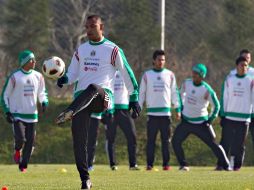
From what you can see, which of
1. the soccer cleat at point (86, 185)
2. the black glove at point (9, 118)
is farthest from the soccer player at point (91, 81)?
the black glove at point (9, 118)

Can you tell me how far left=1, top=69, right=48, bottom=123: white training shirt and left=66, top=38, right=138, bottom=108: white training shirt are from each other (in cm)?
717

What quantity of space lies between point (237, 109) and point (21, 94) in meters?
4.67

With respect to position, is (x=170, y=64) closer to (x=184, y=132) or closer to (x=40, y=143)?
(x=40, y=143)

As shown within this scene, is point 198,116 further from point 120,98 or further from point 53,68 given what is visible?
A: point 53,68

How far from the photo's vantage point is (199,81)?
22.1 meters

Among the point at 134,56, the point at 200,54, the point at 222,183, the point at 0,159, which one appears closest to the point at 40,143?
the point at 0,159

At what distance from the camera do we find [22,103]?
70.0 feet

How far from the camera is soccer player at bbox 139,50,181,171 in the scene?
72.9 feet

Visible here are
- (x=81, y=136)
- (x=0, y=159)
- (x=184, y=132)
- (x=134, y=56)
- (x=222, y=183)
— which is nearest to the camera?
(x=81, y=136)

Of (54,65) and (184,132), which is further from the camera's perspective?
(184,132)

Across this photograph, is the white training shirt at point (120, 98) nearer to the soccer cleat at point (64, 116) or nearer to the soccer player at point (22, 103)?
the soccer player at point (22, 103)

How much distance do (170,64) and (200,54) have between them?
6.06 ft

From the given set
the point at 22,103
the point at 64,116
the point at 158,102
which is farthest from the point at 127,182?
the point at 158,102

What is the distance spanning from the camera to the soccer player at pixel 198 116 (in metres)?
21.9
